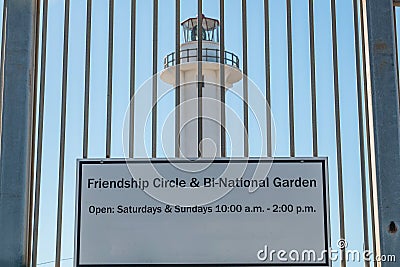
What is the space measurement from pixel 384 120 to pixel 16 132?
1669 mm

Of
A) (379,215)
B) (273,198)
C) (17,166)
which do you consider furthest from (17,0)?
(379,215)

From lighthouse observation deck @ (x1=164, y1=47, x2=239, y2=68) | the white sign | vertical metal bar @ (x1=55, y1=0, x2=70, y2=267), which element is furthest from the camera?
lighthouse observation deck @ (x1=164, y1=47, x2=239, y2=68)

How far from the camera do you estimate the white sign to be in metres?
2.80

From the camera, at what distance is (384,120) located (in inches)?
118

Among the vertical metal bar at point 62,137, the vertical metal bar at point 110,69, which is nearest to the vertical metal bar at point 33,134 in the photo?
the vertical metal bar at point 62,137

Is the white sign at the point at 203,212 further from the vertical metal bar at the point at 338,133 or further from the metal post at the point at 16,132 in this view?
the metal post at the point at 16,132

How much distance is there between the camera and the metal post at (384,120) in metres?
2.93

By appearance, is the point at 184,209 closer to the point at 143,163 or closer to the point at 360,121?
the point at 143,163

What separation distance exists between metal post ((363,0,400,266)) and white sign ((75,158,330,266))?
0.92 ft

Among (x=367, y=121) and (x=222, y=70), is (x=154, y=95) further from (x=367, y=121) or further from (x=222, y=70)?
(x=367, y=121)

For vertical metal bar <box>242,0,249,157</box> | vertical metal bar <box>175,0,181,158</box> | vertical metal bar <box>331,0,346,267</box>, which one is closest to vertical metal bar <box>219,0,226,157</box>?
vertical metal bar <box>242,0,249,157</box>

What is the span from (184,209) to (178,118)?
0.42m

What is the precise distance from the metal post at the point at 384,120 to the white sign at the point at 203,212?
28cm

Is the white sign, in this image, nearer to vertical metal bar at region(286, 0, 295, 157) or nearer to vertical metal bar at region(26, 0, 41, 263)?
vertical metal bar at region(286, 0, 295, 157)
